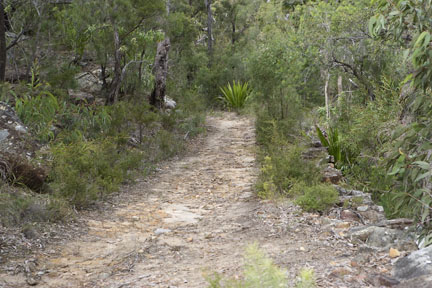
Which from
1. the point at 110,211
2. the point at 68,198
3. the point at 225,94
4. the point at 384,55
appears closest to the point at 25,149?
the point at 68,198

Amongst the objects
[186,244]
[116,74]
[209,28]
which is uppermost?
[209,28]

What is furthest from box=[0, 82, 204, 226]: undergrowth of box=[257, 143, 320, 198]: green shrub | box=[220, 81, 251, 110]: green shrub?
box=[220, 81, 251, 110]: green shrub

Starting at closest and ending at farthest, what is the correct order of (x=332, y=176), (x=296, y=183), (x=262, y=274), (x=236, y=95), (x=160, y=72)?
1. (x=262, y=274)
2. (x=296, y=183)
3. (x=332, y=176)
4. (x=160, y=72)
5. (x=236, y=95)

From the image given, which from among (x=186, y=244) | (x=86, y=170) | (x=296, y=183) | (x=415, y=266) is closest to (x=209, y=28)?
(x=86, y=170)

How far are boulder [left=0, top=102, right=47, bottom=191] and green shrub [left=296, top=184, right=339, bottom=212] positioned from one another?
3.39m

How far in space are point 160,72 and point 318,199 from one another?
859 centimetres

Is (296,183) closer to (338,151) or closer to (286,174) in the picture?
(286,174)

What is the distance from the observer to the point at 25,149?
6.49 m

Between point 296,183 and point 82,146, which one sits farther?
point 82,146

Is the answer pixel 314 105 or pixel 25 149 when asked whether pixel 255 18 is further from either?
pixel 25 149

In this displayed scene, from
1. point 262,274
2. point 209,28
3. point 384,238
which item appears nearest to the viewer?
point 262,274

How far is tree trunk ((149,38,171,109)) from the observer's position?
13211 mm

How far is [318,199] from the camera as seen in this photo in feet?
18.6

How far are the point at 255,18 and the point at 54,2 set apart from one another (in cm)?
1462
